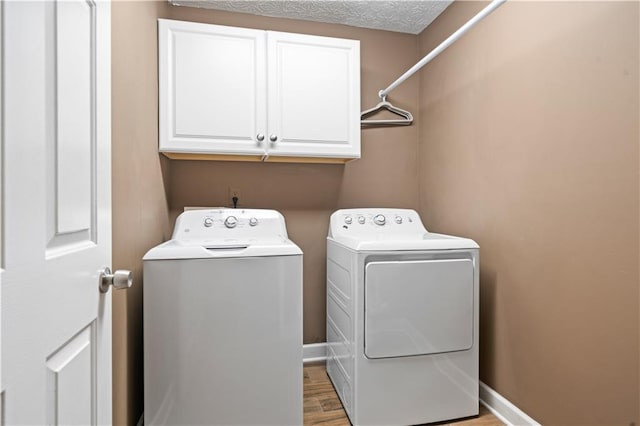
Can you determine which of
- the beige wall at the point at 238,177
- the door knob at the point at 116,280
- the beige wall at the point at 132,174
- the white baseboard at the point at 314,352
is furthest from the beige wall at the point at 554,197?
the beige wall at the point at 132,174

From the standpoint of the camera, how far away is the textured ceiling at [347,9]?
2166 mm

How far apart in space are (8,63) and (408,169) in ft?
7.82

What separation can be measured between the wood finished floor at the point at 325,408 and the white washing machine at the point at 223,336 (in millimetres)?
280

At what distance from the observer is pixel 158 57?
186 cm

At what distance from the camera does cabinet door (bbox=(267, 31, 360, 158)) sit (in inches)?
79.7

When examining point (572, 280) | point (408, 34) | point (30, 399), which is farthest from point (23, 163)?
point (408, 34)

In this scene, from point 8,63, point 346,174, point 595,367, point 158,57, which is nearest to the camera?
point 8,63

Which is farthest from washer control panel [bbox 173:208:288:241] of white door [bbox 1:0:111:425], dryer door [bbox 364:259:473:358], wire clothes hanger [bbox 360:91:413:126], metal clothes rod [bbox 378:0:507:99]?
metal clothes rod [bbox 378:0:507:99]

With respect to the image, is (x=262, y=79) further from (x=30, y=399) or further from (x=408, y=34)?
(x=30, y=399)

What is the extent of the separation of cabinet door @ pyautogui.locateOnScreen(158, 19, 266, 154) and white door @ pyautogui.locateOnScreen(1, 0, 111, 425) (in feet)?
3.37

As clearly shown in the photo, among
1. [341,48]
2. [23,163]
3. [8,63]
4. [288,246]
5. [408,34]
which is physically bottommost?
[288,246]

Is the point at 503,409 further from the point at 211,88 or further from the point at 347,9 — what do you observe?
the point at 347,9

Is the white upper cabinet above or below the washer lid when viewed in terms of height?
above

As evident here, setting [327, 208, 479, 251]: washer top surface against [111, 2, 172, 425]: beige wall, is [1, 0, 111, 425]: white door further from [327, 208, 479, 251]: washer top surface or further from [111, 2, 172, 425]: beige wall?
[327, 208, 479, 251]: washer top surface
